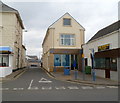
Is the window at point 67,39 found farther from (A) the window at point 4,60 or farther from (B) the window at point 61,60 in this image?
(A) the window at point 4,60

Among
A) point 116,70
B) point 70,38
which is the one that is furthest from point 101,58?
point 70,38

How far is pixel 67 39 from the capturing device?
3078cm

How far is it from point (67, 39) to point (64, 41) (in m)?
0.63

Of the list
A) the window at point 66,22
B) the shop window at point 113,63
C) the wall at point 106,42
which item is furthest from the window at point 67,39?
the shop window at point 113,63

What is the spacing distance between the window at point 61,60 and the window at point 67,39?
2.24 m

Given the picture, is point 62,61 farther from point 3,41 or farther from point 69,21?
point 3,41

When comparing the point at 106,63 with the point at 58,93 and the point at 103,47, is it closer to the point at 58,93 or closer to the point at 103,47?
the point at 103,47

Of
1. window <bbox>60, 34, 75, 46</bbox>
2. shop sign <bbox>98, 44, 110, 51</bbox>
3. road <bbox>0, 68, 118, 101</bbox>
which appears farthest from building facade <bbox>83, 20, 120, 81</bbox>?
window <bbox>60, 34, 75, 46</bbox>

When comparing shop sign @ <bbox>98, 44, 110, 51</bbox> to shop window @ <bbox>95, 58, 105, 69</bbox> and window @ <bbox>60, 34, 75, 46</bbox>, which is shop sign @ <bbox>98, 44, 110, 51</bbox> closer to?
shop window @ <bbox>95, 58, 105, 69</bbox>

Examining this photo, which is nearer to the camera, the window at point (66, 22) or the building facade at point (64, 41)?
the building facade at point (64, 41)

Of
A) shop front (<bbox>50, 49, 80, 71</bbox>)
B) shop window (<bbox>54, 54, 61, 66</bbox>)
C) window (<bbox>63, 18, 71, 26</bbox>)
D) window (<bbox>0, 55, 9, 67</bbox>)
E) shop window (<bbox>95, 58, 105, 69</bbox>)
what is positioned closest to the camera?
shop window (<bbox>95, 58, 105, 69</bbox>)

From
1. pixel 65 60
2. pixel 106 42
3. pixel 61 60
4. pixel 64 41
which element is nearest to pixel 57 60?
pixel 61 60

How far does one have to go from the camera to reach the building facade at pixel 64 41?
30.1m

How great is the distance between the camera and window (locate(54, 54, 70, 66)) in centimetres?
3050
